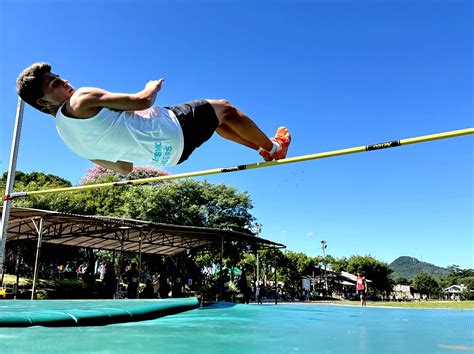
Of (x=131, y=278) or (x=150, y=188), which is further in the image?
(x=150, y=188)

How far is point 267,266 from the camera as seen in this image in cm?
2972

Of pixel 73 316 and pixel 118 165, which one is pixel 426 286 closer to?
pixel 73 316

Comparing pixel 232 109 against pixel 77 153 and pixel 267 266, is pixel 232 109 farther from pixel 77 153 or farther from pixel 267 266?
pixel 267 266

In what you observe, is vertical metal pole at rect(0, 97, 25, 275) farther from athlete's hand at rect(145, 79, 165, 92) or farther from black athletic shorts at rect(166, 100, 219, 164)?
athlete's hand at rect(145, 79, 165, 92)

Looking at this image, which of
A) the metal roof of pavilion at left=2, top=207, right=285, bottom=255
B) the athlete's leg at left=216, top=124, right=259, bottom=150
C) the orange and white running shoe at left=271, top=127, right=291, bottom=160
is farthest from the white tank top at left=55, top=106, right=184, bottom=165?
the metal roof of pavilion at left=2, top=207, right=285, bottom=255

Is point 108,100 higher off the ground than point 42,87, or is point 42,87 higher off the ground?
point 42,87

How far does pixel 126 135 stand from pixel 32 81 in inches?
24.4

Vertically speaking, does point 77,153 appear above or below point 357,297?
above

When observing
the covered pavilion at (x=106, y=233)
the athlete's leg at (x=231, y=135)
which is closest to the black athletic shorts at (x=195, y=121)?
the athlete's leg at (x=231, y=135)

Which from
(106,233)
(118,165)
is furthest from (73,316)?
(106,233)

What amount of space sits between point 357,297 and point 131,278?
73.8ft

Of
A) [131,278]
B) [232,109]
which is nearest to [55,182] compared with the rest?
[131,278]

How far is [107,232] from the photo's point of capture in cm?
1370

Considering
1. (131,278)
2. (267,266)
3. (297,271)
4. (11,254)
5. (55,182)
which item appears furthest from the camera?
(297,271)
